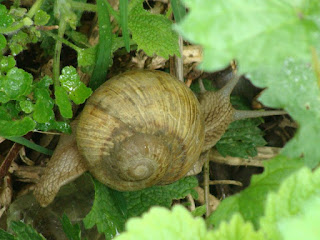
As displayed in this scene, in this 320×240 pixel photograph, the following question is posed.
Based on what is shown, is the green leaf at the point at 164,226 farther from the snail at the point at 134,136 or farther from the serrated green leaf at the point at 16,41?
the serrated green leaf at the point at 16,41

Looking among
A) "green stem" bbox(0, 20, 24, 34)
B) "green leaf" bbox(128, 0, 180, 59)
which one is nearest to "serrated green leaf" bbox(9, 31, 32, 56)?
"green stem" bbox(0, 20, 24, 34)

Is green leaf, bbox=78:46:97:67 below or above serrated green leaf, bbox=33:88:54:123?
above

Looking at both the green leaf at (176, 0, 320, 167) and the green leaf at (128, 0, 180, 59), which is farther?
the green leaf at (128, 0, 180, 59)

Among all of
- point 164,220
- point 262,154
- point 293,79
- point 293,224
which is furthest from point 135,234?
point 262,154

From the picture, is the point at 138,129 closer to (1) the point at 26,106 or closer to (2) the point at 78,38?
(1) the point at 26,106

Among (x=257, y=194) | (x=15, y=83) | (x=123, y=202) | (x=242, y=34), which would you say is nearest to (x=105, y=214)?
(x=123, y=202)

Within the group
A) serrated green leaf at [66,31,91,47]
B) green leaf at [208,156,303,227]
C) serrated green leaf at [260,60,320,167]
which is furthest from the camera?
serrated green leaf at [66,31,91,47]

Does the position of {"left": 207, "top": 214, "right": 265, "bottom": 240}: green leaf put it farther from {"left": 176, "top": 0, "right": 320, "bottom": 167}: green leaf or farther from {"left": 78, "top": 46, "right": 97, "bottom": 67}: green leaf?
{"left": 78, "top": 46, "right": 97, "bottom": 67}: green leaf

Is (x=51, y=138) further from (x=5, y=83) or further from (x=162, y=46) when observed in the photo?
(x=162, y=46)
